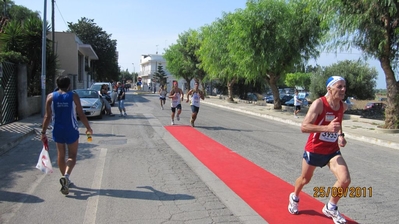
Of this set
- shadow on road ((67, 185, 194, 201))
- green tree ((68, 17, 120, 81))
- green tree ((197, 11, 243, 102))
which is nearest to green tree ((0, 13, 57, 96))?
shadow on road ((67, 185, 194, 201))

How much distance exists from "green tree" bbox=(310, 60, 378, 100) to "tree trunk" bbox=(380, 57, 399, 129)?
17074 millimetres

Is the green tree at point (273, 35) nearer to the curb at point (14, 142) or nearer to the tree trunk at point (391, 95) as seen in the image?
the tree trunk at point (391, 95)

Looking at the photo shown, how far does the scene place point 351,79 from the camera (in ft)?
105

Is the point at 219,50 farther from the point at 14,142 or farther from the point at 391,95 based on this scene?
the point at 14,142

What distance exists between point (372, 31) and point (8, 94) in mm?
13876

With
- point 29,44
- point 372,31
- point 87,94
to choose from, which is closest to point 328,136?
point 372,31

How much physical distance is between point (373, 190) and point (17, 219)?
18.1ft

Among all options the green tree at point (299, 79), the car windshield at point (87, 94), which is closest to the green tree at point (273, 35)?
the car windshield at point (87, 94)

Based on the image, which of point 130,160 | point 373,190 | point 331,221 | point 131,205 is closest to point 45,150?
point 131,205

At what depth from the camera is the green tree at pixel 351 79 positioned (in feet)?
104

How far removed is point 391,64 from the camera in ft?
49.6

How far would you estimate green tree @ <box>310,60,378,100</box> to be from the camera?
3178cm

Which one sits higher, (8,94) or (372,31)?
(372,31)

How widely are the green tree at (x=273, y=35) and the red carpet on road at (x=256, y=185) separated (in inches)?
529
